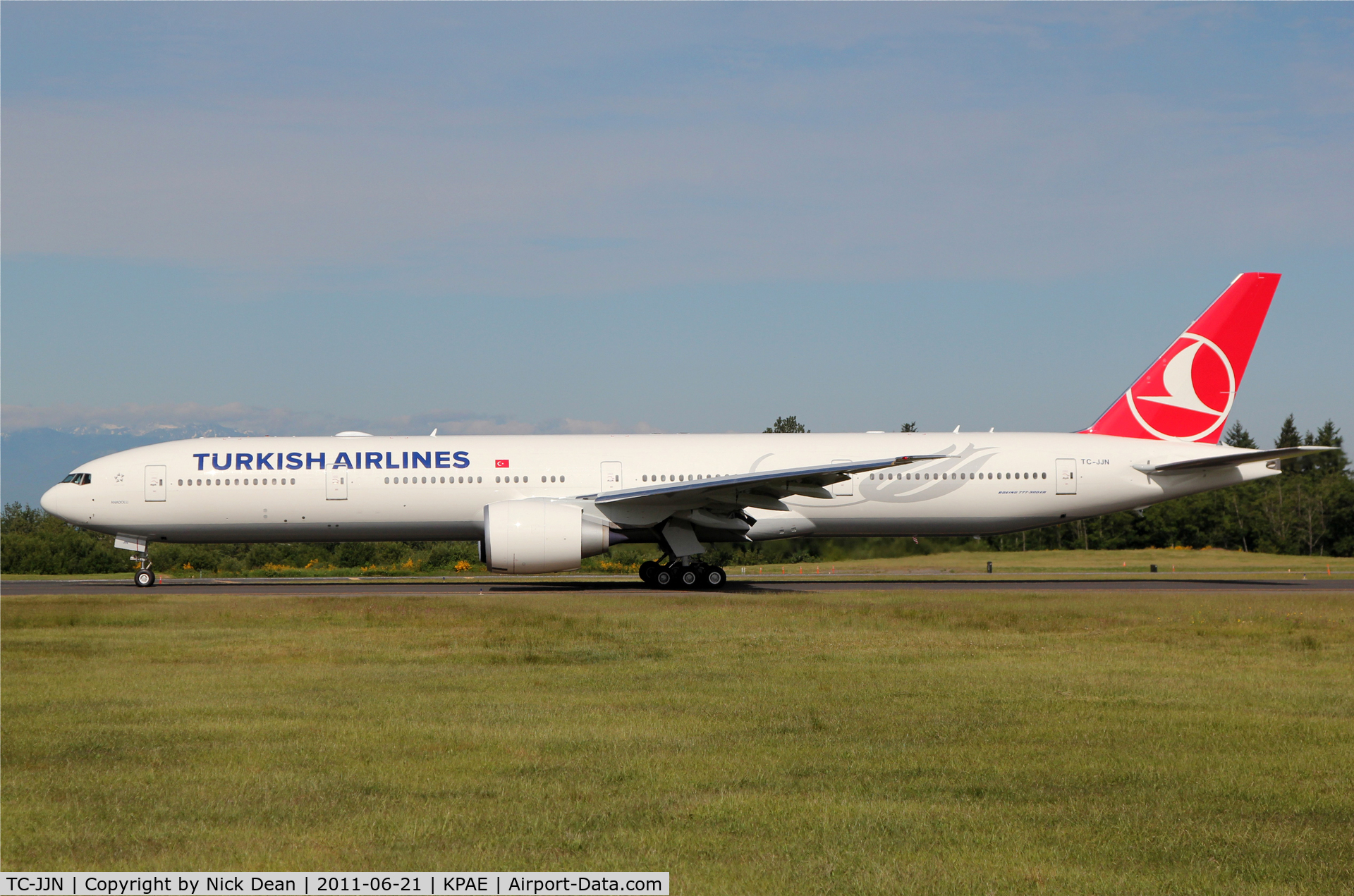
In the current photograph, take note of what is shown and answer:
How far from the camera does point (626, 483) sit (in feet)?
85.5

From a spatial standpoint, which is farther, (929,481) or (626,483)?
(929,481)

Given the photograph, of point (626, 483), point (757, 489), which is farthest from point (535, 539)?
point (757, 489)

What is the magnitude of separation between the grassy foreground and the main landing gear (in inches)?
395

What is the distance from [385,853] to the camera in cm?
557

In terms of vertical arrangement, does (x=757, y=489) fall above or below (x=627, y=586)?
above

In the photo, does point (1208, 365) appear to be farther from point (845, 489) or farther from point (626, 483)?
point (626, 483)

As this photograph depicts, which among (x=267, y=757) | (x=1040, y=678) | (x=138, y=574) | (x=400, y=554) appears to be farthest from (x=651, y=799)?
(x=400, y=554)

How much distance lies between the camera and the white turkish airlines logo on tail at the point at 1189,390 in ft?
93.7

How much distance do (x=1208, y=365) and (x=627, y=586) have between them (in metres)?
15.4

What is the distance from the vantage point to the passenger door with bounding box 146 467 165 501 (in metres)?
26.1

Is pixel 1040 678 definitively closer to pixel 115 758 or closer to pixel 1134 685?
pixel 1134 685

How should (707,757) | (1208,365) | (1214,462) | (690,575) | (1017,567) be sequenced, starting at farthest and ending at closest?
(1017,567)
(1208,365)
(1214,462)
(690,575)
(707,757)

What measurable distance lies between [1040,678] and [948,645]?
270 cm

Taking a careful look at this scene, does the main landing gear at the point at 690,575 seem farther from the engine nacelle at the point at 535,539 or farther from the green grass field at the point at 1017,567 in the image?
the green grass field at the point at 1017,567
